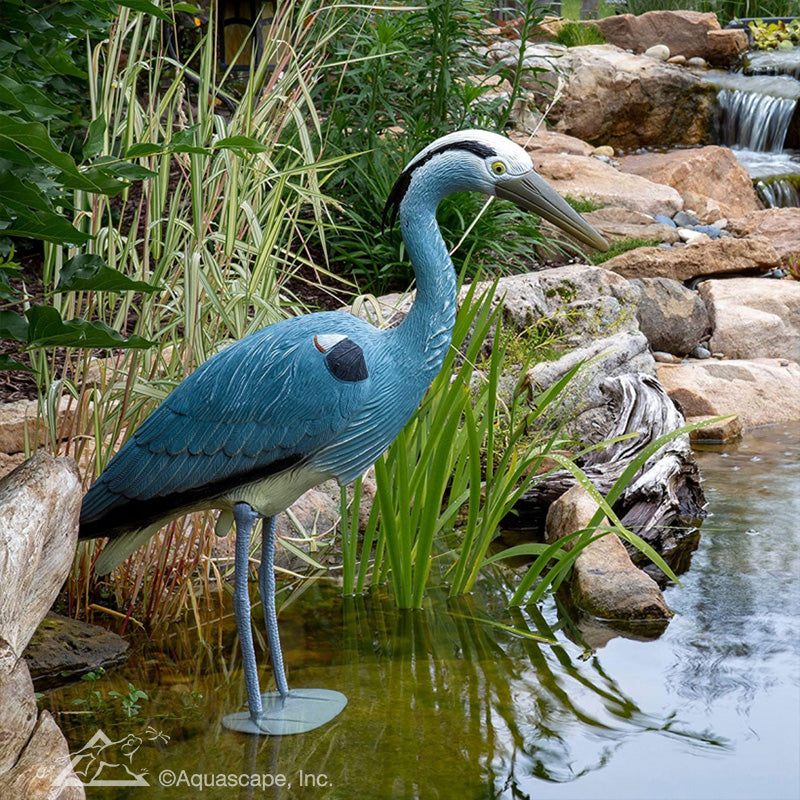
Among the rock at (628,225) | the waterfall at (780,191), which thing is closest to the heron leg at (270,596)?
the rock at (628,225)

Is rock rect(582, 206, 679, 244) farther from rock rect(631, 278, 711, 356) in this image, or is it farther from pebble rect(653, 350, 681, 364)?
pebble rect(653, 350, 681, 364)

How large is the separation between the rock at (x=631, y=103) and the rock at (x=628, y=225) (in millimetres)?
3437

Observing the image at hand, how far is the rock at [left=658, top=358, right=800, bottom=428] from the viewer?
557 cm

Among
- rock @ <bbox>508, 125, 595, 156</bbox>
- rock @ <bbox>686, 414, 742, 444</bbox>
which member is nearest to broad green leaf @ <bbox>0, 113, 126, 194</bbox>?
rock @ <bbox>686, 414, 742, 444</bbox>

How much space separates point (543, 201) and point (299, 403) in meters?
0.78

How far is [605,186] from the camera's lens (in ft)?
27.6

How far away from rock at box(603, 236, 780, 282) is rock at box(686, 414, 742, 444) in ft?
6.10

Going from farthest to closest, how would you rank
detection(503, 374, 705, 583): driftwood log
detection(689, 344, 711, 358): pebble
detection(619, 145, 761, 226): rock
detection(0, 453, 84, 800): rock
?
detection(619, 145, 761, 226): rock, detection(689, 344, 711, 358): pebble, detection(503, 374, 705, 583): driftwood log, detection(0, 453, 84, 800): rock

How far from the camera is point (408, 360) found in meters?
2.36

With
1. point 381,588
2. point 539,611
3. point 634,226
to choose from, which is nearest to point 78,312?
point 381,588

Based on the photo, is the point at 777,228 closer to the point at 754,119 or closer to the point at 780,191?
the point at 780,191

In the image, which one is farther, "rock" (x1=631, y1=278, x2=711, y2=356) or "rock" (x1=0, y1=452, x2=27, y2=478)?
"rock" (x1=631, y1=278, x2=711, y2=356)

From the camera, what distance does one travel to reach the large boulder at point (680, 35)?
12.5 m

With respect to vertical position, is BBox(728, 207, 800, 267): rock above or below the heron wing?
below
